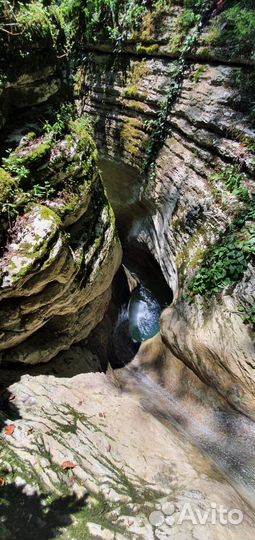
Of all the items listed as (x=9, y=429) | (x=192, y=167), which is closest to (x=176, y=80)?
(x=192, y=167)

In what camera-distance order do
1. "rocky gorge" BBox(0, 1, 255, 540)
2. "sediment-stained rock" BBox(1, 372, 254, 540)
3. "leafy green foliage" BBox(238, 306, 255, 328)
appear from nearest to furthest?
"sediment-stained rock" BBox(1, 372, 254, 540), "rocky gorge" BBox(0, 1, 255, 540), "leafy green foliage" BBox(238, 306, 255, 328)

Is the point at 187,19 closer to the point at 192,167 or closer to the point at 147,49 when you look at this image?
the point at 147,49

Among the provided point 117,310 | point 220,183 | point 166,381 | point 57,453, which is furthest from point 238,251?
point 117,310

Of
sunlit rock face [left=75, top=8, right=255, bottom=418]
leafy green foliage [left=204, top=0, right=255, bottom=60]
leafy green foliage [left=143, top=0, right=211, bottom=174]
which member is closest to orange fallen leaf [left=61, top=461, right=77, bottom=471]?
sunlit rock face [left=75, top=8, right=255, bottom=418]

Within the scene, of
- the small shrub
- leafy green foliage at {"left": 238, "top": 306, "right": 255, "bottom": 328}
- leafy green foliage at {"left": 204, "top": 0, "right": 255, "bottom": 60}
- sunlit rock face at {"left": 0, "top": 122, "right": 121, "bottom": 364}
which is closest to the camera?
sunlit rock face at {"left": 0, "top": 122, "right": 121, "bottom": 364}

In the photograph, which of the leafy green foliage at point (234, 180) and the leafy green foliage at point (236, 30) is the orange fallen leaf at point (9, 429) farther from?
the leafy green foliage at point (236, 30)

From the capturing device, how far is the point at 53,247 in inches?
174

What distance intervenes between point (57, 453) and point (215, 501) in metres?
2.02

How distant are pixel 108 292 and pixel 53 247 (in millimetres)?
3496

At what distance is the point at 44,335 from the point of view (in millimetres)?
5805

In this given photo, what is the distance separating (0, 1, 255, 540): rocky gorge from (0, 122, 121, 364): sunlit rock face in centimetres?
3

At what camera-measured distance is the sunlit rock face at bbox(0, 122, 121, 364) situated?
422 cm

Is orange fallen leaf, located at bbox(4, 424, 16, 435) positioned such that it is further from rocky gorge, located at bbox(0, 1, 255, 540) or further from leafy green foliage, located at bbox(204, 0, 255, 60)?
leafy green foliage, located at bbox(204, 0, 255, 60)

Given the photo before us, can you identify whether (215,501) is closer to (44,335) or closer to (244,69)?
(44,335)
